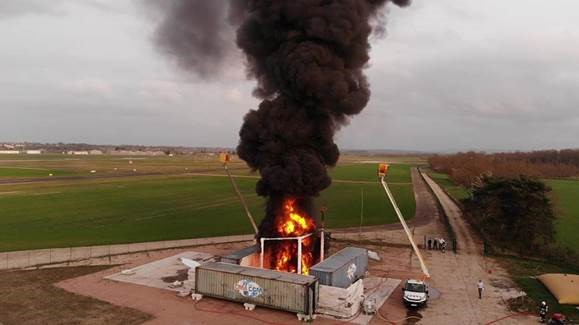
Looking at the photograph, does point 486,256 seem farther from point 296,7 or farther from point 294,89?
point 296,7

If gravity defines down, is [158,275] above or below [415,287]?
below

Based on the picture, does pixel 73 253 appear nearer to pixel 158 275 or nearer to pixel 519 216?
pixel 158 275

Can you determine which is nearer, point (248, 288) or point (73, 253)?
point (248, 288)

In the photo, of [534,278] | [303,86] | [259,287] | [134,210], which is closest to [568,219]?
[534,278]

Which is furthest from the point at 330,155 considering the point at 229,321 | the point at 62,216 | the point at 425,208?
the point at 425,208

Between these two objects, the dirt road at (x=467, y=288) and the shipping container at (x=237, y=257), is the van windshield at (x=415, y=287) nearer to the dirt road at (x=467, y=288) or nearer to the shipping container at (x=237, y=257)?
the dirt road at (x=467, y=288)

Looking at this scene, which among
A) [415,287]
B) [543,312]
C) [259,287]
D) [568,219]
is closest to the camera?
[543,312]

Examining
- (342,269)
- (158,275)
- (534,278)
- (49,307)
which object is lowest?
(49,307)

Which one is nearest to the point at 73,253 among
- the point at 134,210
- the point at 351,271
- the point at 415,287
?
the point at 134,210

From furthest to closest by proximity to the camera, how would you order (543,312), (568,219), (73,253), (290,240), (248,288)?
(568,219) → (73,253) → (290,240) → (248,288) → (543,312)
